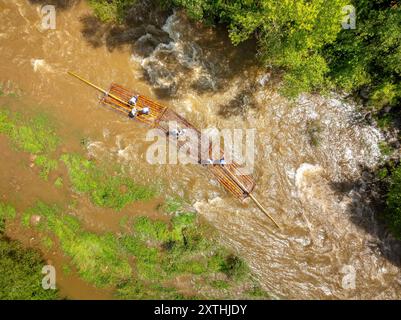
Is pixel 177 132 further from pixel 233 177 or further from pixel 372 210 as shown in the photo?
pixel 372 210

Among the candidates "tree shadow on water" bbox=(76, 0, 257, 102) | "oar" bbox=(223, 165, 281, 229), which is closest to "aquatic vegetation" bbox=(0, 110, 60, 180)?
"tree shadow on water" bbox=(76, 0, 257, 102)

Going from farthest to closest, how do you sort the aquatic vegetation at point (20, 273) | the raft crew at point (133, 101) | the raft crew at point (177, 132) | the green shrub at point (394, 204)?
the raft crew at point (177, 132) → the raft crew at point (133, 101) → the green shrub at point (394, 204) → the aquatic vegetation at point (20, 273)

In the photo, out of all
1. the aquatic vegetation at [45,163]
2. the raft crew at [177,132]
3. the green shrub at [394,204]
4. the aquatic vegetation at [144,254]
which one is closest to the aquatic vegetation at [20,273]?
the aquatic vegetation at [144,254]

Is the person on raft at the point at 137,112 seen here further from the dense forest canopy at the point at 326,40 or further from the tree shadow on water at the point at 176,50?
the dense forest canopy at the point at 326,40

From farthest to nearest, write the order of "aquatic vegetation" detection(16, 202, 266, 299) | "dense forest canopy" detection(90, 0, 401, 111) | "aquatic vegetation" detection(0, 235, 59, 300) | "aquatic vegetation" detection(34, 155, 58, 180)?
"aquatic vegetation" detection(34, 155, 58, 180) → "aquatic vegetation" detection(16, 202, 266, 299) → "aquatic vegetation" detection(0, 235, 59, 300) → "dense forest canopy" detection(90, 0, 401, 111)

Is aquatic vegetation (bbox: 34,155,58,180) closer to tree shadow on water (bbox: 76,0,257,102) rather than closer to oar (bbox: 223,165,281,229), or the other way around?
tree shadow on water (bbox: 76,0,257,102)
